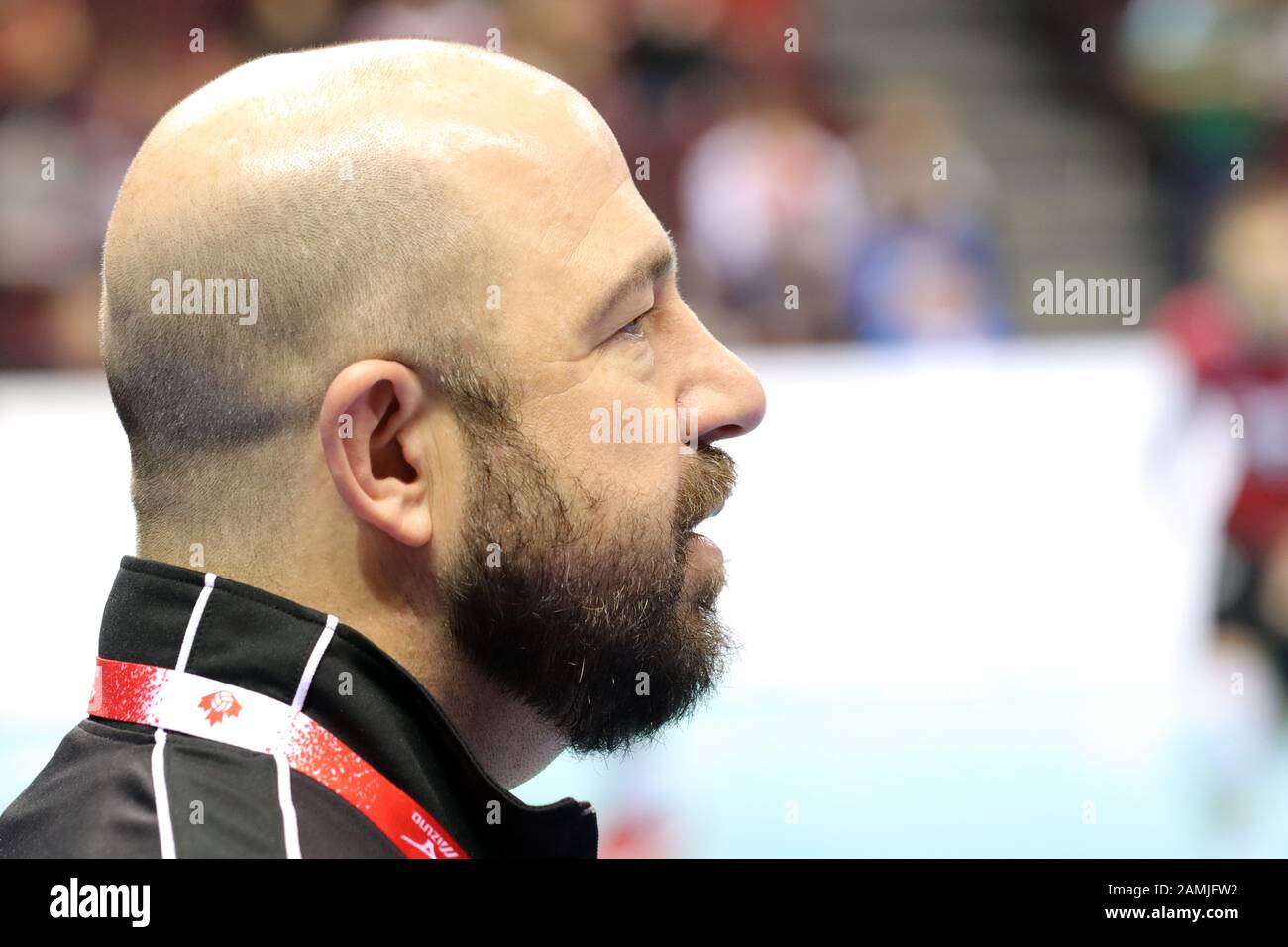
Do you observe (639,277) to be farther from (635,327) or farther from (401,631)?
(401,631)

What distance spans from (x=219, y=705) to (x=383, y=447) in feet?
0.86

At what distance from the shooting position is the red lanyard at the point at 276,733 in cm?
124

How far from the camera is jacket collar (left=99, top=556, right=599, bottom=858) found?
1.27 m

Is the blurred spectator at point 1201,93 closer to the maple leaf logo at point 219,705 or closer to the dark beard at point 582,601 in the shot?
the dark beard at point 582,601

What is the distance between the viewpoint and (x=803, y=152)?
7262 millimetres

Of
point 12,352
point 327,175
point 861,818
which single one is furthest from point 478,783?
point 12,352

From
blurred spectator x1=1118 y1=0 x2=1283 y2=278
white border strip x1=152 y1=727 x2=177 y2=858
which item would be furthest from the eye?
blurred spectator x1=1118 y1=0 x2=1283 y2=278

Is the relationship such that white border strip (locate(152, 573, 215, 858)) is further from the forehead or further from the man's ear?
the forehead

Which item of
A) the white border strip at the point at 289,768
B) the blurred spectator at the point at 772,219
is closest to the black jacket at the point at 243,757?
the white border strip at the point at 289,768

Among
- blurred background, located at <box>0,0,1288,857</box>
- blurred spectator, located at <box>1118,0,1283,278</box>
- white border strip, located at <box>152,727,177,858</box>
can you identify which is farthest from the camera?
blurred spectator, located at <box>1118,0,1283,278</box>

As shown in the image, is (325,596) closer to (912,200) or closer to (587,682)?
(587,682)

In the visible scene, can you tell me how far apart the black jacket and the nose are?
0.39 meters

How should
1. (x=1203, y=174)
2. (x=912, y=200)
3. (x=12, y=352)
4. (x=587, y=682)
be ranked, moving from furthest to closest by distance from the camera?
(x=1203, y=174) < (x=912, y=200) < (x=12, y=352) < (x=587, y=682)
